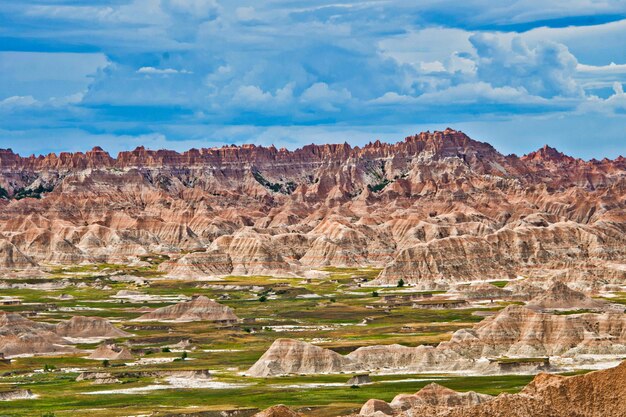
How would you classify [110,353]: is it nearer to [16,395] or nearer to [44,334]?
[44,334]

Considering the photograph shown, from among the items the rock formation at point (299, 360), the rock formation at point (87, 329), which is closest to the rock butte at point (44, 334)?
the rock formation at point (87, 329)

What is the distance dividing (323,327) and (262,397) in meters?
59.6

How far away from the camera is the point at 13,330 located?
13162cm

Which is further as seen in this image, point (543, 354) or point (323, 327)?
point (323, 327)

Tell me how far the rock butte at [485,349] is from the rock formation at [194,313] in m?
49.8

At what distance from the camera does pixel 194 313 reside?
16312 centimetres

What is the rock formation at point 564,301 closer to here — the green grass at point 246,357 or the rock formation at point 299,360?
the green grass at point 246,357

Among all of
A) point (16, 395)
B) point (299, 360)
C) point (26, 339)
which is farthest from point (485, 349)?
point (26, 339)

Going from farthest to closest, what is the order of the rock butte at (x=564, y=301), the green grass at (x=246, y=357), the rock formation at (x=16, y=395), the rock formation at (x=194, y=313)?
1. the rock formation at (x=194, y=313)
2. the rock butte at (x=564, y=301)
3. the rock formation at (x=16, y=395)
4. the green grass at (x=246, y=357)

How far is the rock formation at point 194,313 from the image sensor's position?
16188 cm

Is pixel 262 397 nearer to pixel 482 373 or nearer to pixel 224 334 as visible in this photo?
pixel 482 373

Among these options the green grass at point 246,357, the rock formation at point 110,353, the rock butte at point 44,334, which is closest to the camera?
the green grass at point 246,357

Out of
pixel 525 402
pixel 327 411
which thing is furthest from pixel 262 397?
pixel 525 402

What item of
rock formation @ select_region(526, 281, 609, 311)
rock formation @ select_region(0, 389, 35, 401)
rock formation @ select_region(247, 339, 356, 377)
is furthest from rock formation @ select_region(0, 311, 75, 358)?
rock formation @ select_region(526, 281, 609, 311)
